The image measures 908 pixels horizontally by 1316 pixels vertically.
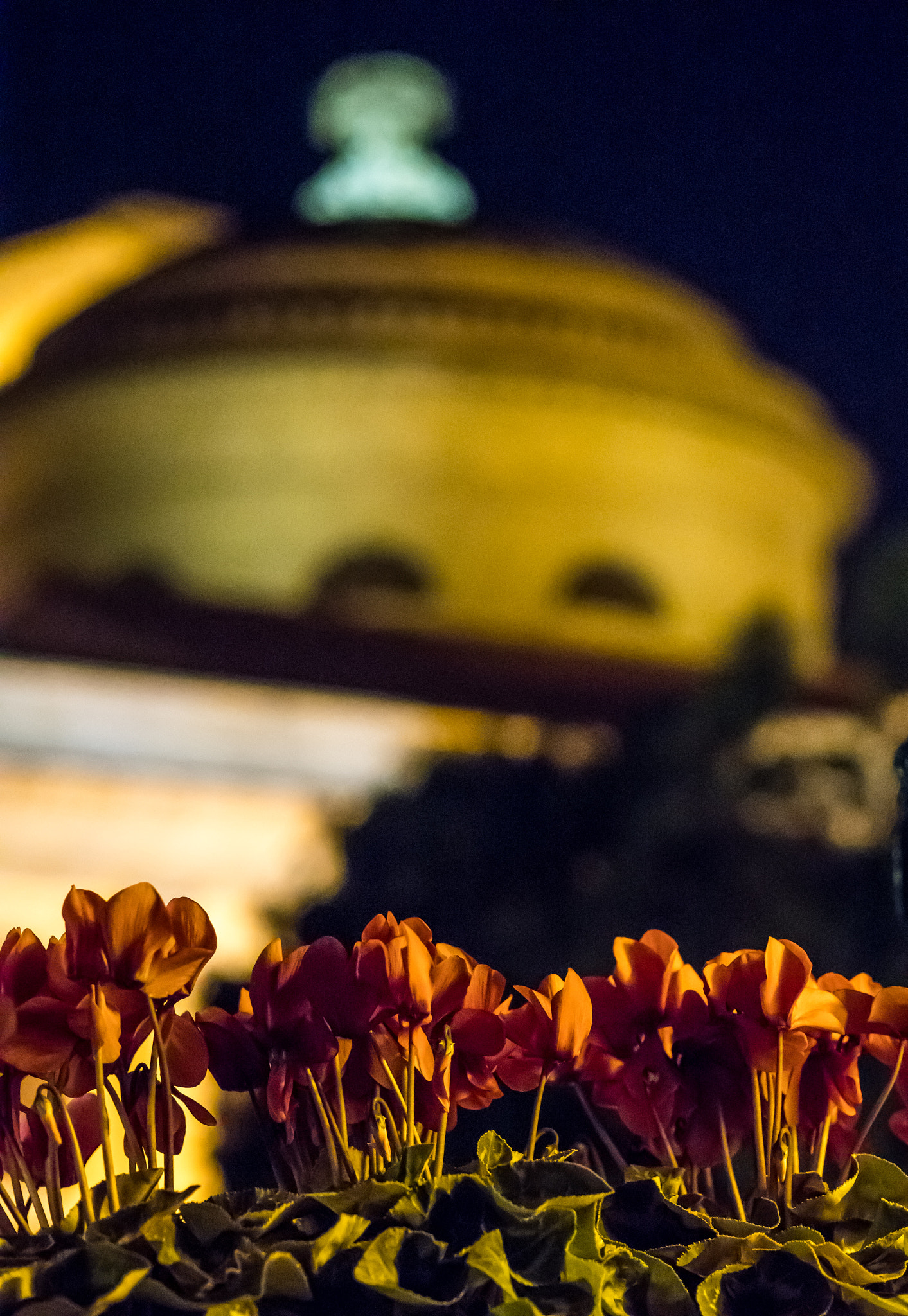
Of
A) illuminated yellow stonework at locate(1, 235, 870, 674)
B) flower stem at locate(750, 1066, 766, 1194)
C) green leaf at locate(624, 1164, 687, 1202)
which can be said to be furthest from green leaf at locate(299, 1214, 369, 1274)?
illuminated yellow stonework at locate(1, 235, 870, 674)

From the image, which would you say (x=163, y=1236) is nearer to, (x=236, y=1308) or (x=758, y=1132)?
(x=236, y=1308)

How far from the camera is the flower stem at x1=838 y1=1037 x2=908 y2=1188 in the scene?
195 centimetres

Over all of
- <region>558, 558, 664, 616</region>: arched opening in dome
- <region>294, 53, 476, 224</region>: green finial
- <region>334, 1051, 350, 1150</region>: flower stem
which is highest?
<region>294, 53, 476, 224</region>: green finial

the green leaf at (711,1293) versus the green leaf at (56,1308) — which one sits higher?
the green leaf at (56,1308)

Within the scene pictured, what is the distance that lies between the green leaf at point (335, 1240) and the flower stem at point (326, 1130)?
210 mm

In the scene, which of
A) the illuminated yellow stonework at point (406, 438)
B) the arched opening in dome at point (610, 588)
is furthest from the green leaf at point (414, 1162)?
the arched opening in dome at point (610, 588)

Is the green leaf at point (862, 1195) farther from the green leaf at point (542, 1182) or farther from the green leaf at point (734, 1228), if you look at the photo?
the green leaf at point (542, 1182)

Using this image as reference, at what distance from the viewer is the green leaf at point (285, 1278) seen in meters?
1.68

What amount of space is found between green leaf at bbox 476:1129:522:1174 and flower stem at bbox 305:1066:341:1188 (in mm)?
156

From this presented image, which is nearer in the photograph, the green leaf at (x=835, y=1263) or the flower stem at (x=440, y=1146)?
the green leaf at (x=835, y=1263)

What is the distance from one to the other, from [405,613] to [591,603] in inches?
85.1

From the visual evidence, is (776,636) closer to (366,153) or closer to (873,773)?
(873,773)

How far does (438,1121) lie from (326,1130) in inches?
4.9

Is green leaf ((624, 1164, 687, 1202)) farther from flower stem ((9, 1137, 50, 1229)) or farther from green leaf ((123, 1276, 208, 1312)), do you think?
flower stem ((9, 1137, 50, 1229))
